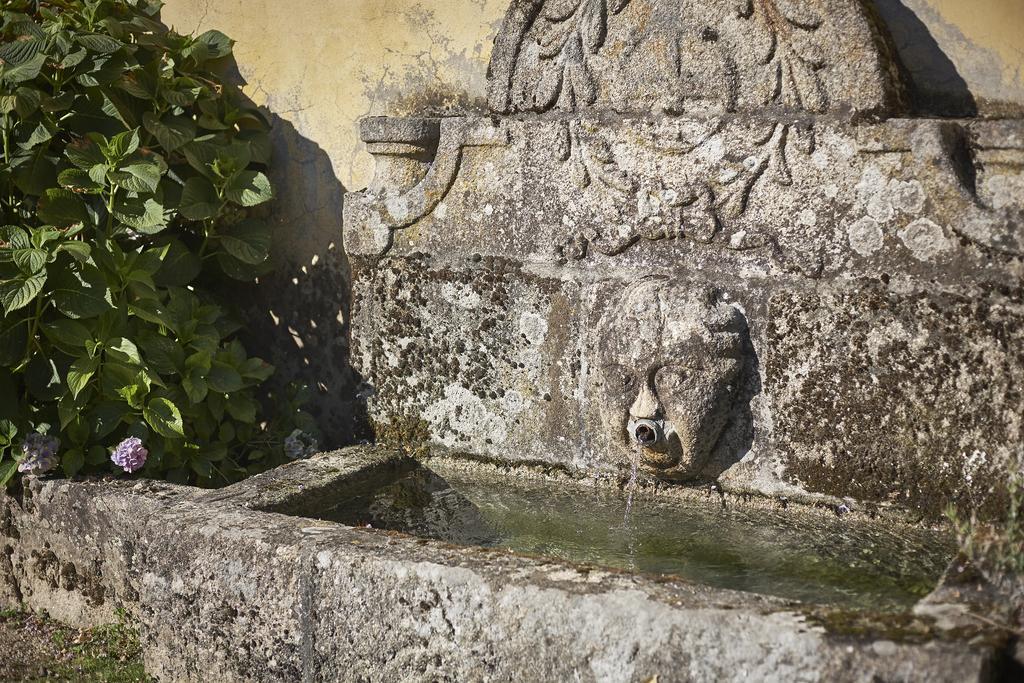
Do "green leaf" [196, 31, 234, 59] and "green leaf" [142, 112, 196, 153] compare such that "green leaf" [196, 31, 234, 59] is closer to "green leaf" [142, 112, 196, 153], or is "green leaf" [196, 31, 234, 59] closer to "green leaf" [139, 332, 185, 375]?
"green leaf" [142, 112, 196, 153]

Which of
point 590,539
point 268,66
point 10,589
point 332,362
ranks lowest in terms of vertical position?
point 10,589

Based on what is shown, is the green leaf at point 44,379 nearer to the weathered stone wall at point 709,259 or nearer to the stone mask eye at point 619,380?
the weathered stone wall at point 709,259

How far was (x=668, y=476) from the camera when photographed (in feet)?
10.2

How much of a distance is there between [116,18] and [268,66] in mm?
535

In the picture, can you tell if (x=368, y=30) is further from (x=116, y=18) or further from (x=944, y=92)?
(x=944, y=92)

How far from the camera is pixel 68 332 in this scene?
3158 mm

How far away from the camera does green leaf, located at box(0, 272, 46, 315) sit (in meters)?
2.99

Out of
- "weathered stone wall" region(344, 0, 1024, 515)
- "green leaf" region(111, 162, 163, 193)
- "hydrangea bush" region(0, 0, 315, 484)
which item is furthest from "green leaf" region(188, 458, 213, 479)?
"green leaf" region(111, 162, 163, 193)

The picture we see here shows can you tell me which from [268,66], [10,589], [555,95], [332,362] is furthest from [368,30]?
[10,589]

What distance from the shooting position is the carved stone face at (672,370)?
9.70 feet

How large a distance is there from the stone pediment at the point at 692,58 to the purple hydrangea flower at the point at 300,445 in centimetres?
132

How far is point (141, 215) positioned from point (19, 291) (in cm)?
46

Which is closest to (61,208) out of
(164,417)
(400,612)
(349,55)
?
(164,417)

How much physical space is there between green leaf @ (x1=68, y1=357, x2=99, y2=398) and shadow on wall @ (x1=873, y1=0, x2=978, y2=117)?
2492mm
